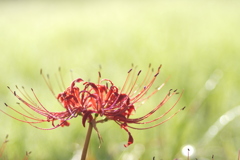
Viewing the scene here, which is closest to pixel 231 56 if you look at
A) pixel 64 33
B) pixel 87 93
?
pixel 64 33

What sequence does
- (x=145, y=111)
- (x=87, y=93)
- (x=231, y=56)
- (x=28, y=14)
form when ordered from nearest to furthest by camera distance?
1. (x=87, y=93)
2. (x=145, y=111)
3. (x=231, y=56)
4. (x=28, y=14)

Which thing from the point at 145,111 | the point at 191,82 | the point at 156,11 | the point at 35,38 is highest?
the point at 156,11


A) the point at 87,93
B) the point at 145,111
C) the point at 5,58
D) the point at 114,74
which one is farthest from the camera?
the point at 5,58

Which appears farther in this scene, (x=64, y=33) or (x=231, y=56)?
(x=64, y=33)

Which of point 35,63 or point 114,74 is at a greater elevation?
point 35,63

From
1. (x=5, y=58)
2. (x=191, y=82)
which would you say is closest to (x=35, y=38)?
(x=5, y=58)

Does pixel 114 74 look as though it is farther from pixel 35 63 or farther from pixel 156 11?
pixel 156 11
